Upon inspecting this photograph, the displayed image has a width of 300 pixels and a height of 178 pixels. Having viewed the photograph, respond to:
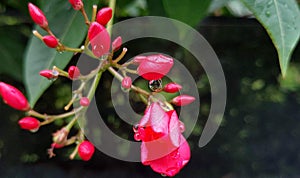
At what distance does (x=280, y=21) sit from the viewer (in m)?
0.44

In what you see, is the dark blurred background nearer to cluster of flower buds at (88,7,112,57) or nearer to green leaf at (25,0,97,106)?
green leaf at (25,0,97,106)

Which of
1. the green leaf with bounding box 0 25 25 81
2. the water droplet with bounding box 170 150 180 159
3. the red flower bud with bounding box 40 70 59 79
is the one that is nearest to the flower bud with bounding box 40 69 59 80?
the red flower bud with bounding box 40 70 59 79

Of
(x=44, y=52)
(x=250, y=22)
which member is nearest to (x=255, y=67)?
(x=250, y=22)

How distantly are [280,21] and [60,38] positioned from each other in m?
0.28

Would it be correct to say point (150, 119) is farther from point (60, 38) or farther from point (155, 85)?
point (60, 38)

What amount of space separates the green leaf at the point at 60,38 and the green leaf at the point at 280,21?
20 centimetres

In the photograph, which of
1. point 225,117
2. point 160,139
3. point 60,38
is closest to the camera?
point 160,139

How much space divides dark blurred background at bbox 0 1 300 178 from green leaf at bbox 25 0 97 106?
114mm

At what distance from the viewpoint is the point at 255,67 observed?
27.2 inches

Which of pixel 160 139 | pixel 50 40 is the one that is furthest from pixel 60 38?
pixel 160 139

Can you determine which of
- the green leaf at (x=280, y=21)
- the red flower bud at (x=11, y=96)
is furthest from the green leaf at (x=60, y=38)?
the green leaf at (x=280, y=21)

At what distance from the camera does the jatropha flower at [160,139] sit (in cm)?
37

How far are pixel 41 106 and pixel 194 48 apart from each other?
260mm

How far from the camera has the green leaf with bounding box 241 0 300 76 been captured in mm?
423
